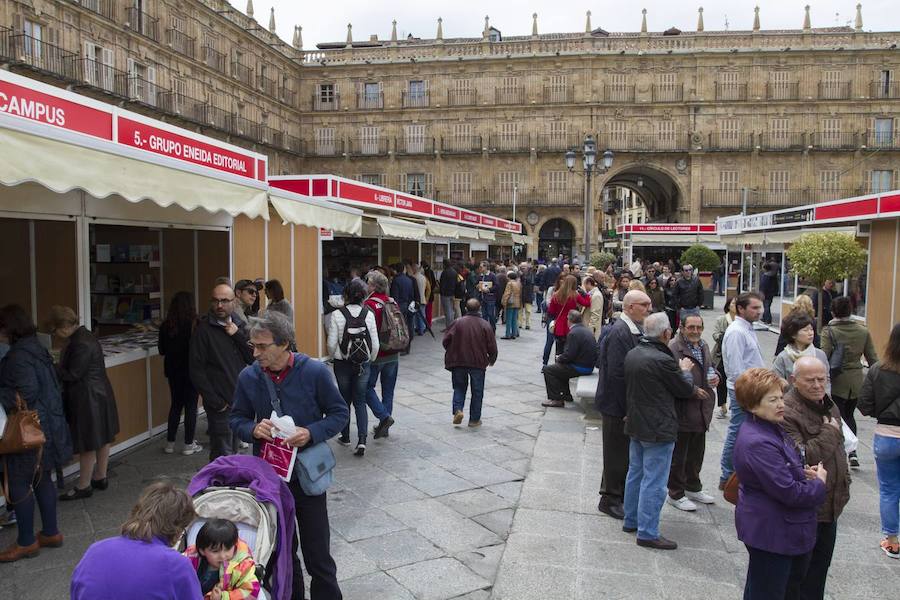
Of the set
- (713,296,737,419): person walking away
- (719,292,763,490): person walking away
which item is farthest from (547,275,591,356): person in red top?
(719,292,763,490): person walking away

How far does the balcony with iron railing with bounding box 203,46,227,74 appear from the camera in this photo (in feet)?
98.6

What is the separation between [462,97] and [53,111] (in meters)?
34.7

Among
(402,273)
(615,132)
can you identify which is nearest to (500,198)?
(615,132)

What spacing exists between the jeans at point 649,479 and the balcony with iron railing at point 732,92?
1407 inches

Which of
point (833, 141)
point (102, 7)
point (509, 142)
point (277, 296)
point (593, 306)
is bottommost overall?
point (593, 306)

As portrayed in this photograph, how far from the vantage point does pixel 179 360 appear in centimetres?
565


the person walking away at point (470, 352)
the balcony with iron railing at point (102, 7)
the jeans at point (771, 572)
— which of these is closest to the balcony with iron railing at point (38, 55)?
the balcony with iron railing at point (102, 7)

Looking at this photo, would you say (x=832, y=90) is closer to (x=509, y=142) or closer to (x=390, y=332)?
(x=509, y=142)

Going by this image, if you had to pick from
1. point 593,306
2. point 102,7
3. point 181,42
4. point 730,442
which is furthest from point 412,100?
point 730,442

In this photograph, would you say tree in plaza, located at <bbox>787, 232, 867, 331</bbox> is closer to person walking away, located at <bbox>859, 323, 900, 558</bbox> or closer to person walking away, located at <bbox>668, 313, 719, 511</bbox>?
person walking away, located at <bbox>668, 313, 719, 511</bbox>

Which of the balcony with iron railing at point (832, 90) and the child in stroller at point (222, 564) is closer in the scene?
the child in stroller at point (222, 564)

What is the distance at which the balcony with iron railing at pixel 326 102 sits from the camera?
38969 mm

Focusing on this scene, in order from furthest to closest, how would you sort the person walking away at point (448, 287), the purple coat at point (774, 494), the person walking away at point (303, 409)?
the person walking away at point (448, 287) < the person walking away at point (303, 409) < the purple coat at point (774, 494)

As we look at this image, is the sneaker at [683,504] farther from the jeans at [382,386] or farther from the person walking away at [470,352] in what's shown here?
the jeans at [382,386]
